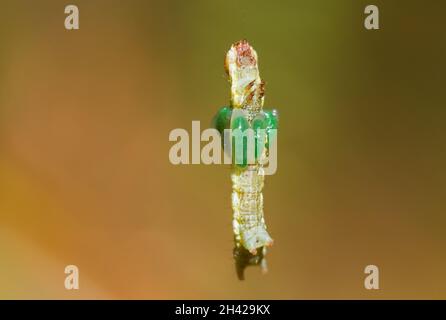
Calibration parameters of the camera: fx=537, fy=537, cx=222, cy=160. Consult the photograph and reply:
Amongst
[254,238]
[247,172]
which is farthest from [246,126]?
[254,238]

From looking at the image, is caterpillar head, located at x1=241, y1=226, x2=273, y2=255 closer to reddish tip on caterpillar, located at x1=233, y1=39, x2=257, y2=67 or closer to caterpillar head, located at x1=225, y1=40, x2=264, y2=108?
caterpillar head, located at x1=225, y1=40, x2=264, y2=108

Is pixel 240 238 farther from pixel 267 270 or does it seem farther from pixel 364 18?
pixel 364 18

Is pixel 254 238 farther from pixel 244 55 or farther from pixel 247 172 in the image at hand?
pixel 244 55

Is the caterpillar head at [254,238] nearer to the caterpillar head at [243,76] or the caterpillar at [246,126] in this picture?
the caterpillar at [246,126]

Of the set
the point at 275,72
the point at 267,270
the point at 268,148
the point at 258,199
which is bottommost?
the point at 267,270

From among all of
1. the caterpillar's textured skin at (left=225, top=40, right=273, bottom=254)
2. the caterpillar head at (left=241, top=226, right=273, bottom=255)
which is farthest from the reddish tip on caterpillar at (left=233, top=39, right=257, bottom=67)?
the caterpillar head at (left=241, top=226, right=273, bottom=255)

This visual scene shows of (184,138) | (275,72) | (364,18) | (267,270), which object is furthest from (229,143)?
(364,18)

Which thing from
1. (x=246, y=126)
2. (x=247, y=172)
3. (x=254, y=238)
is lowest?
(x=254, y=238)
